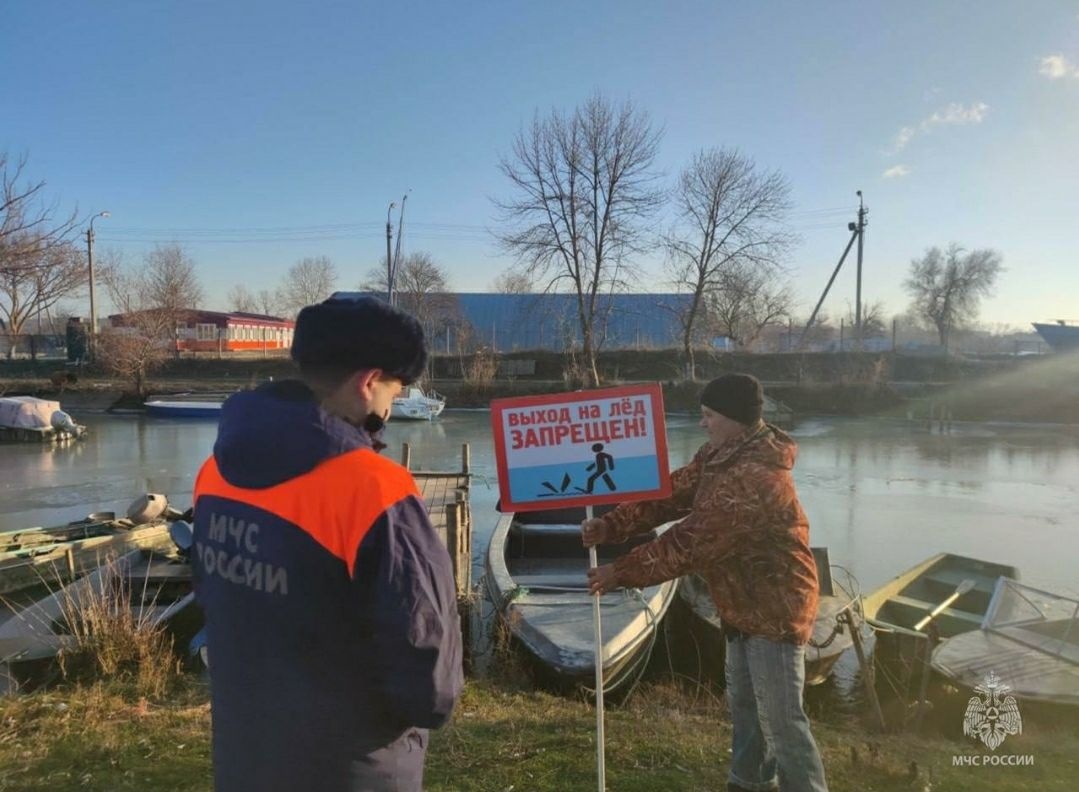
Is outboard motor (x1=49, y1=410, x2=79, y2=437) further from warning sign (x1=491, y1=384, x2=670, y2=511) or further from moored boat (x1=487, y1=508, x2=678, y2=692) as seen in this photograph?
warning sign (x1=491, y1=384, x2=670, y2=511)

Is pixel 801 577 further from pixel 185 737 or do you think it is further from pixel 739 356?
pixel 739 356

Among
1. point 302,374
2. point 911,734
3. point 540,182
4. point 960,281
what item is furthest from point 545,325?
point 302,374

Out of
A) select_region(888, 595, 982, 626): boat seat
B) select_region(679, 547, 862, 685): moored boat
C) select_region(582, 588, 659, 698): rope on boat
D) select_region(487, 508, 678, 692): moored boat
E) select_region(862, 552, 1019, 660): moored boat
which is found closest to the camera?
select_region(487, 508, 678, 692): moored boat

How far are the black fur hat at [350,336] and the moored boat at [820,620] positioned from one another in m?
4.92

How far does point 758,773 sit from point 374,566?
91.1 inches

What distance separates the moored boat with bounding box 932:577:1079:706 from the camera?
4.87 m

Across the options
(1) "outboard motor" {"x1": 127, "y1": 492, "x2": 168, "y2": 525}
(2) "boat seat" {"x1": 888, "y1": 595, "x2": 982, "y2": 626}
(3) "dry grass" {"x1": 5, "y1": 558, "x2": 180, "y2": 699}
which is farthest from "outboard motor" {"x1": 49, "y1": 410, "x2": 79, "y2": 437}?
(2) "boat seat" {"x1": 888, "y1": 595, "x2": 982, "y2": 626}

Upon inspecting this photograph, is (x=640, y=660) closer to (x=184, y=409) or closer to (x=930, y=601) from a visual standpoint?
(x=930, y=601)

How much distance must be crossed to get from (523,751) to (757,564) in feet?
5.43

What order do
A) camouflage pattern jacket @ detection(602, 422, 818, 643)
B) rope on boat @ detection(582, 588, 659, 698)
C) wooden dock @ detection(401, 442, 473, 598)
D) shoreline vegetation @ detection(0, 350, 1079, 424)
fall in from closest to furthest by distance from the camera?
1. camouflage pattern jacket @ detection(602, 422, 818, 643)
2. rope on boat @ detection(582, 588, 659, 698)
3. wooden dock @ detection(401, 442, 473, 598)
4. shoreline vegetation @ detection(0, 350, 1079, 424)

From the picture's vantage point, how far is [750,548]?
2578 mm

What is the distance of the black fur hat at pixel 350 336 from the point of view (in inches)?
55.6

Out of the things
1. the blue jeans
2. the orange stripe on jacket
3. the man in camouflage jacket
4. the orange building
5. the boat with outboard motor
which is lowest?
the boat with outboard motor

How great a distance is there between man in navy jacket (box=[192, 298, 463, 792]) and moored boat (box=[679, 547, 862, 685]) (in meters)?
4.81
